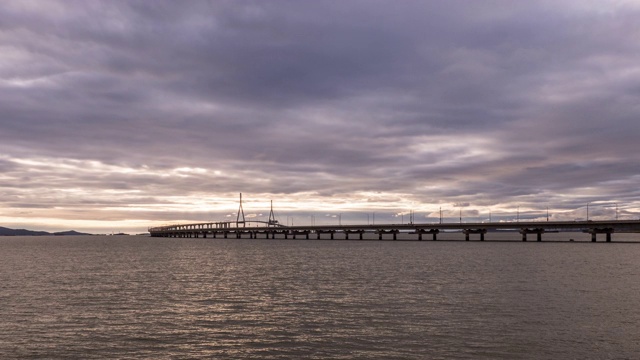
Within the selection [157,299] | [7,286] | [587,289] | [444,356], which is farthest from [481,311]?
[7,286]

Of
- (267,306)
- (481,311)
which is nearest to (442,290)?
(481,311)

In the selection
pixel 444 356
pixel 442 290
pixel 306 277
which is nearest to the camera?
pixel 444 356

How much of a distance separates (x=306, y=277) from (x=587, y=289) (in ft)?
98.3

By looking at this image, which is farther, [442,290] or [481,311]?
[442,290]

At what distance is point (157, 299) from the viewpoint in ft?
151

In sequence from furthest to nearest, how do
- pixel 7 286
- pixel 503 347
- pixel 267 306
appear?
1. pixel 7 286
2. pixel 267 306
3. pixel 503 347

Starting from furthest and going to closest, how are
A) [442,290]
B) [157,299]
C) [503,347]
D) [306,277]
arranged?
1. [306,277]
2. [442,290]
3. [157,299]
4. [503,347]

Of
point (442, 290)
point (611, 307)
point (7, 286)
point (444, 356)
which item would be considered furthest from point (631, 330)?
point (7, 286)

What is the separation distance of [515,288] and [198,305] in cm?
3046

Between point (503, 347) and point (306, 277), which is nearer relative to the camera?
point (503, 347)

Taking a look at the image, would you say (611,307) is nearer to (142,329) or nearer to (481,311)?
(481,311)

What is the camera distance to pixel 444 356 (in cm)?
2633

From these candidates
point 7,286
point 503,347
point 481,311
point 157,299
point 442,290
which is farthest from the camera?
→ point 7,286

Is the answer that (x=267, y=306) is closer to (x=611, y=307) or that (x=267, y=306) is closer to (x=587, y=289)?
(x=611, y=307)
